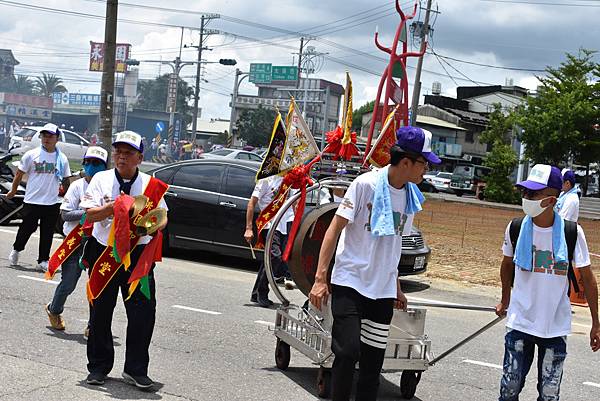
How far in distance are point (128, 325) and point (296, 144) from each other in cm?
173

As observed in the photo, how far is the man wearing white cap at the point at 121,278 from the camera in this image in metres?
6.00

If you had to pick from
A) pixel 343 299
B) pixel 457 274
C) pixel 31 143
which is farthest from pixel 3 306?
pixel 31 143

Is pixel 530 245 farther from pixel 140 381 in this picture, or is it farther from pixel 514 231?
pixel 140 381

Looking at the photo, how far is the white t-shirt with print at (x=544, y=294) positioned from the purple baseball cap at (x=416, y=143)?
757 mm

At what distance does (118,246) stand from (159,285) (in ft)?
16.7

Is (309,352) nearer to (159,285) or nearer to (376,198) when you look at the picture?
(376,198)

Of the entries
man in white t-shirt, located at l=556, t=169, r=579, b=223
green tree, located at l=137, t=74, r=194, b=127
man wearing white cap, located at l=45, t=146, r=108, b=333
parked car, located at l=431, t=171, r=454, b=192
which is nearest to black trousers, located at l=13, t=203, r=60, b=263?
man wearing white cap, located at l=45, t=146, r=108, b=333

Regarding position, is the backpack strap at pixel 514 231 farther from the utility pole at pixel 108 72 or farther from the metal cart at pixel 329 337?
the utility pole at pixel 108 72

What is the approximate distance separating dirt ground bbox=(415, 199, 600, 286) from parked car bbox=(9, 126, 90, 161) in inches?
641

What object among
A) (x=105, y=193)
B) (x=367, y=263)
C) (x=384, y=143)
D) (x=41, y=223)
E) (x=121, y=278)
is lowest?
(x=41, y=223)

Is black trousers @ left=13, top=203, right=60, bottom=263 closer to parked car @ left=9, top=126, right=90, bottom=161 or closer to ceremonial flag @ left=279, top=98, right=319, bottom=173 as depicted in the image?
ceremonial flag @ left=279, top=98, right=319, bottom=173

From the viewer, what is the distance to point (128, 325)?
19.8 feet

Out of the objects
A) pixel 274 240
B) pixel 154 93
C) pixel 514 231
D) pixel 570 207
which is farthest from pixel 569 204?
pixel 154 93

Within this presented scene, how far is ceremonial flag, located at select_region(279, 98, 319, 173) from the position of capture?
646 cm
